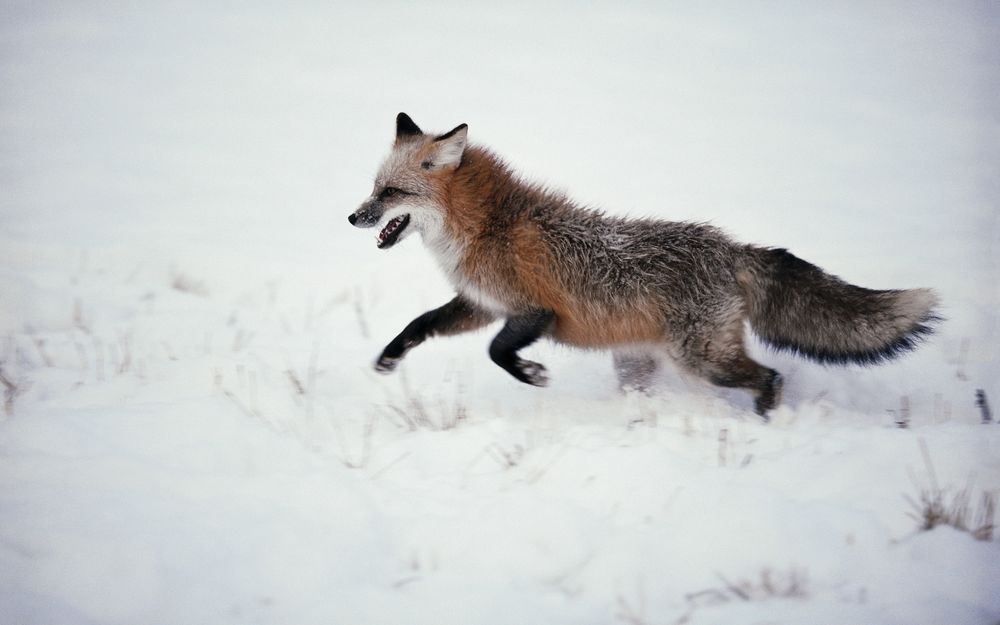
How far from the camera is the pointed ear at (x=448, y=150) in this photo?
17.8 feet

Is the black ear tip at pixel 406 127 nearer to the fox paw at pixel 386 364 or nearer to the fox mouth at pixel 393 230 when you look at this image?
the fox mouth at pixel 393 230

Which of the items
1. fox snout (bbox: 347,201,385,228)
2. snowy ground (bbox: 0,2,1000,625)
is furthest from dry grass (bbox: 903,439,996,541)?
fox snout (bbox: 347,201,385,228)

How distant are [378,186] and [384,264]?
540 cm


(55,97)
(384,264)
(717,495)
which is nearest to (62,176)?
(55,97)

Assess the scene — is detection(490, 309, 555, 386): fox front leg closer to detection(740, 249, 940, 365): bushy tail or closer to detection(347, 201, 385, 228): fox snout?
detection(347, 201, 385, 228): fox snout

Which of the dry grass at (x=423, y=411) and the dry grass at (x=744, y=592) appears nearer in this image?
the dry grass at (x=744, y=592)

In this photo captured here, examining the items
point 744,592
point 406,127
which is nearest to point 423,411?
point 406,127

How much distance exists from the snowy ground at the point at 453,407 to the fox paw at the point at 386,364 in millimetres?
165

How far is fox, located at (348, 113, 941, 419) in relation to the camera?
5.12 meters

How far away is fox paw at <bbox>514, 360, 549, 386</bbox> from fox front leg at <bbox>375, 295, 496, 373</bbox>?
52cm

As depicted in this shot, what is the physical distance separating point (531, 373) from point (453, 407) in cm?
63

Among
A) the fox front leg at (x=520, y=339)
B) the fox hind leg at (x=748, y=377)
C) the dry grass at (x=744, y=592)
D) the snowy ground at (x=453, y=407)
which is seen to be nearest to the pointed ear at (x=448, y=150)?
the fox front leg at (x=520, y=339)

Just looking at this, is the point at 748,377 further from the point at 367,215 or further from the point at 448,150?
the point at 367,215

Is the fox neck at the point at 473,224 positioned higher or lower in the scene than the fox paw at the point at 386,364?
higher
